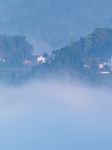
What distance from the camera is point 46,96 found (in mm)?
12766

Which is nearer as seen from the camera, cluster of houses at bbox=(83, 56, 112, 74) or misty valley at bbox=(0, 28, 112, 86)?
misty valley at bbox=(0, 28, 112, 86)

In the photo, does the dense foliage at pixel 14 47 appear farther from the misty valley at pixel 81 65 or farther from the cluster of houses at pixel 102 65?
the cluster of houses at pixel 102 65

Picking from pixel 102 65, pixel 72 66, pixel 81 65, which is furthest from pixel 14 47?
pixel 72 66

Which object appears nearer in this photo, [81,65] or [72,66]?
[72,66]

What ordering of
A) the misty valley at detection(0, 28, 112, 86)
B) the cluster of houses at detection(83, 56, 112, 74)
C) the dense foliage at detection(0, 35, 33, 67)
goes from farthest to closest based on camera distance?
the dense foliage at detection(0, 35, 33, 67) < the cluster of houses at detection(83, 56, 112, 74) < the misty valley at detection(0, 28, 112, 86)

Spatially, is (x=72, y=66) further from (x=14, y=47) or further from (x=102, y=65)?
(x=14, y=47)

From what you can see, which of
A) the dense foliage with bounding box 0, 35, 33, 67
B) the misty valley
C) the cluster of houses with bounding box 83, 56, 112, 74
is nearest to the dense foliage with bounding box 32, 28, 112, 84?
the misty valley

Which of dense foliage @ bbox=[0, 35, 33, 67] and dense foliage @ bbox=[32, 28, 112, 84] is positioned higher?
dense foliage @ bbox=[0, 35, 33, 67]

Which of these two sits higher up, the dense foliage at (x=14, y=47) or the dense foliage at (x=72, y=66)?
the dense foliage at (x=14, y=47)

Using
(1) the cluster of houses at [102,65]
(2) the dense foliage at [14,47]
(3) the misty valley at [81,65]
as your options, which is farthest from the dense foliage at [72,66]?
(2) the dense foliage at [14,47]

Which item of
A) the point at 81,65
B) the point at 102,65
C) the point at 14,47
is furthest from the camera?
the point at 14,47

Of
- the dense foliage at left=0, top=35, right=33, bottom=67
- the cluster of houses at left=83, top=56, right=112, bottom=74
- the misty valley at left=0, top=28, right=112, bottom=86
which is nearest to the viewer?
the misty valley at left=0, top=28, right=112, bottom=86

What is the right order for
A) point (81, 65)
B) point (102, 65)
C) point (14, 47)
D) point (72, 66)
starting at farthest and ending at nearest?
point (14, 47) < point (102, 65) < point (81, 65) < point (72, 66)

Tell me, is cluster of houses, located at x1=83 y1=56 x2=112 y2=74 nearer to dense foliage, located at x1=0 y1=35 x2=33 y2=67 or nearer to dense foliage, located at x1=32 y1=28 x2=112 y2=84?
dense foliage, located at x1=32 y1=28 x2=112 y2=84
